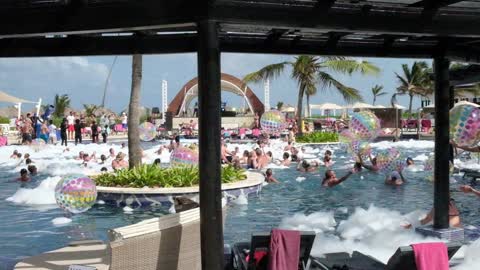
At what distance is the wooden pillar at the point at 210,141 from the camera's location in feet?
13.1

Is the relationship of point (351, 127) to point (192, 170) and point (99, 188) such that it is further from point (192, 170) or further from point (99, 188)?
point (99, 188)

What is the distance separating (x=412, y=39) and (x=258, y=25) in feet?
9.54

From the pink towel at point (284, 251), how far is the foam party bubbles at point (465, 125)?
3561 millimetres

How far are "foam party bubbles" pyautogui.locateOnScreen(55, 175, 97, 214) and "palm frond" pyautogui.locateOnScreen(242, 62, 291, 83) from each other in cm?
2227

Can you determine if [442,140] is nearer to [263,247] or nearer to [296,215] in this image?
[263,247]

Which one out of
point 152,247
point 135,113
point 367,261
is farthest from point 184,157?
point 152,247

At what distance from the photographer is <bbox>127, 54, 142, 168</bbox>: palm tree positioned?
11922 mm

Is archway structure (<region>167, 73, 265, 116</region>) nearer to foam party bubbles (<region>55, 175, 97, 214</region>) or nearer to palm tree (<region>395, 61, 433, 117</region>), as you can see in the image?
palm tree (<region>395, 61, 433, 117</region>)

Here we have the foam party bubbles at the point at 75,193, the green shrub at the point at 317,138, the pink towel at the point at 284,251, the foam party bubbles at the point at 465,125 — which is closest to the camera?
the pink towel at the point at 284,251

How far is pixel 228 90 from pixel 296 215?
130 feet

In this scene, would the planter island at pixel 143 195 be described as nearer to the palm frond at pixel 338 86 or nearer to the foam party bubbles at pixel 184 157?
the foam party bubbles at pixel 184 157

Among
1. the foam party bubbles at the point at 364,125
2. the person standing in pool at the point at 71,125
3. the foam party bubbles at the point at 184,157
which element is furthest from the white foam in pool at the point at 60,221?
the person standing in pool at the point at 71,125

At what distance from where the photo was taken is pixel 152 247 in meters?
4.29

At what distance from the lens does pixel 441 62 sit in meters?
6.68
